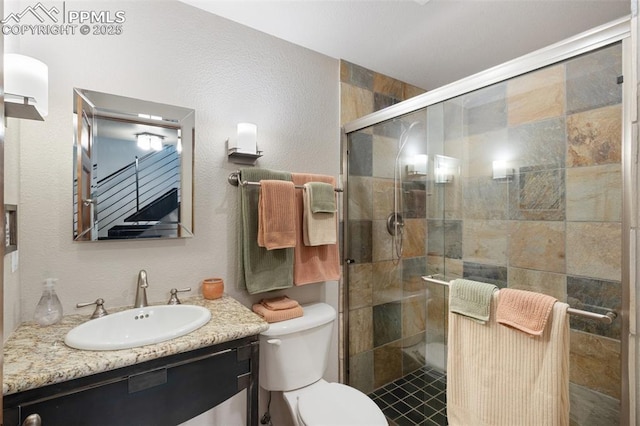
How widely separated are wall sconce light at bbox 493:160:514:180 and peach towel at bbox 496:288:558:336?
591 mm

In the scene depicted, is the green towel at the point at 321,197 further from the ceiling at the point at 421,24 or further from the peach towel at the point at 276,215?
the ceiling at the point at 421,24

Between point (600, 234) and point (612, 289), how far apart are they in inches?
8.6

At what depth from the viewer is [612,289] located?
1112 millimetres

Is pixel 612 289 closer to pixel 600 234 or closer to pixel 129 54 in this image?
pixel 600 234

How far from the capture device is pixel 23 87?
0.94 meters

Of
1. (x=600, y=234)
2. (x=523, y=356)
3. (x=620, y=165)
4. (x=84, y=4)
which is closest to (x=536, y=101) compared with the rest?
(x=620, y=165)

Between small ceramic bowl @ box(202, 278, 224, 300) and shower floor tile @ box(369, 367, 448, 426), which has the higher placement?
small ceramic bowl @ box(202, 278, 224, 300)

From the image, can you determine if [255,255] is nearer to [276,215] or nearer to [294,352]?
[276,215]

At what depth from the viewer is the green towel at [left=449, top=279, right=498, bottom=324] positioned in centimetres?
119

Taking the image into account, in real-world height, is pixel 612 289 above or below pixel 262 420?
above

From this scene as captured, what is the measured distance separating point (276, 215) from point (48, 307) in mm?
956

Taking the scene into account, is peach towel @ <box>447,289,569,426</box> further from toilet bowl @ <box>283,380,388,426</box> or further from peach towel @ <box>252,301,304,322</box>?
peach towel @ <box>252,301,304,322</box>

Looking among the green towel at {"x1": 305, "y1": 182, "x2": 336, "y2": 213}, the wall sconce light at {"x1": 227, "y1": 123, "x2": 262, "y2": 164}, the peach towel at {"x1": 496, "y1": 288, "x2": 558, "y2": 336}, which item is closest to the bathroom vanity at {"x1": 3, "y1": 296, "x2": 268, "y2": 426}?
the green towel at {"x1": 305, "y1": 182, "x2": 336, "y2": 213}

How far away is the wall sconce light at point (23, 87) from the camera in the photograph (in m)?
0.91
